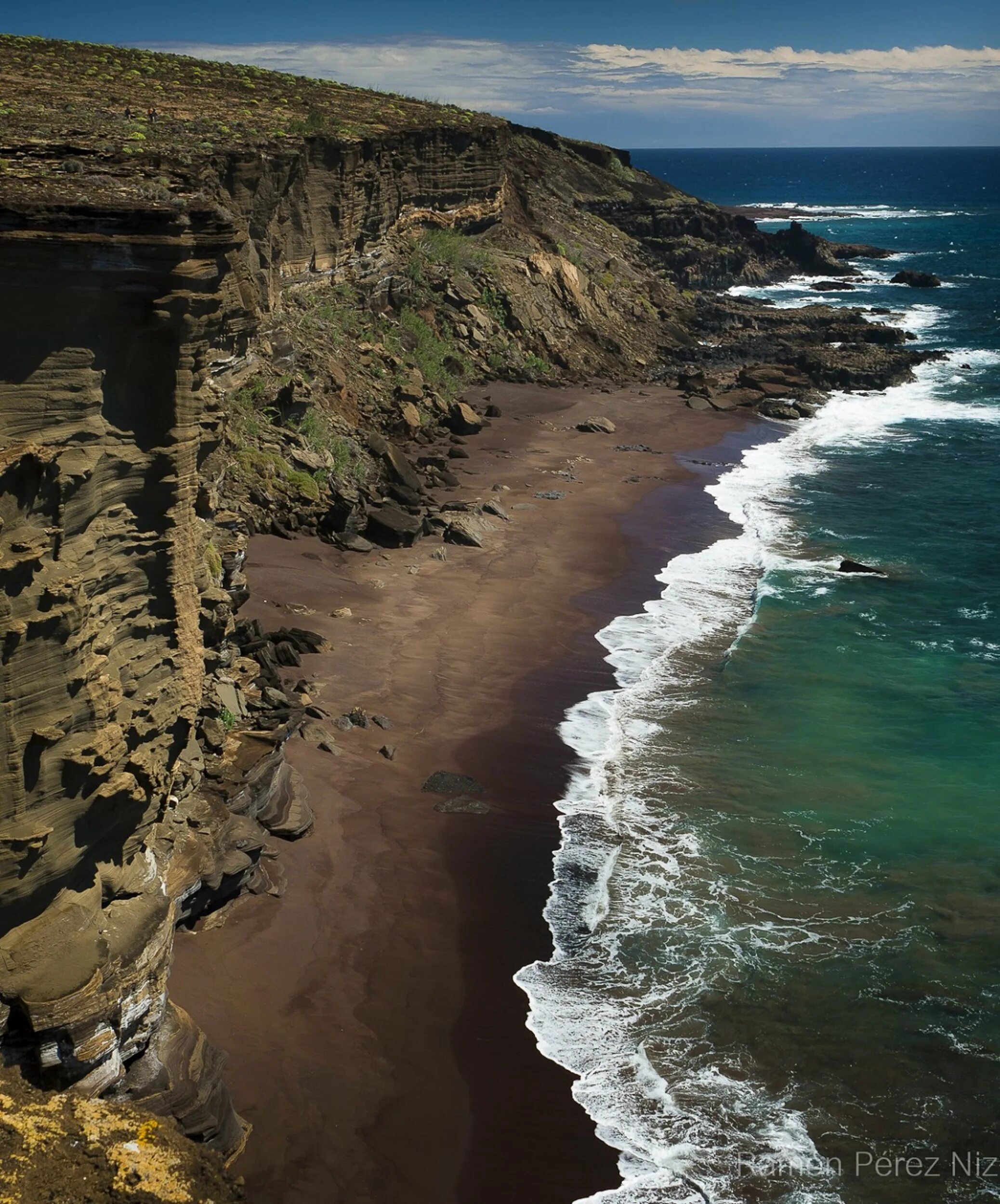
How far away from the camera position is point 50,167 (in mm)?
10922

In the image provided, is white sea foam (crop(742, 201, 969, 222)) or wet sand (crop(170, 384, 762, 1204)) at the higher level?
white sea foam (crop(742, 201, 969, 222))

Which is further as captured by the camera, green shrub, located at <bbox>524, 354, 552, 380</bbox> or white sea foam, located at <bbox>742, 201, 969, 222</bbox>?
white sea foam, located at <bbox>742, 201, 969, 222</bbox>

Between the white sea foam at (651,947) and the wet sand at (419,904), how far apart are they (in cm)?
34

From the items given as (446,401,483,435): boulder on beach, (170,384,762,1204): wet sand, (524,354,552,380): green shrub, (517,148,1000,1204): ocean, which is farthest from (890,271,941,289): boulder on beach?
(170,384,762,1204): wet sand

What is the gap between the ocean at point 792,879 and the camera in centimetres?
1318

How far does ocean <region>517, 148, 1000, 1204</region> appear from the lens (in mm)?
13180

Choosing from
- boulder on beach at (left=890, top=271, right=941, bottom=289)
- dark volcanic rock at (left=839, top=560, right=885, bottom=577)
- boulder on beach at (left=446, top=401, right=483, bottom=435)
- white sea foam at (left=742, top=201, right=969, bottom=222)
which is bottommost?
dark volcanic rock at (left=839, top=560, right=885, bottom=577)

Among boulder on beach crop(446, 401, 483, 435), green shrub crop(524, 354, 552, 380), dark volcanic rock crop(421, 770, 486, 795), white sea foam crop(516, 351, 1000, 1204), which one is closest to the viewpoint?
white sea foam crop(516, 351, 1000, 1204)

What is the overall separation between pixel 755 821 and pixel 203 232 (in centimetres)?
1229

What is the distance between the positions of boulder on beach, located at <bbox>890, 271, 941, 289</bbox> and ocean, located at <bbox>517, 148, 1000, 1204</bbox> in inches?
2029

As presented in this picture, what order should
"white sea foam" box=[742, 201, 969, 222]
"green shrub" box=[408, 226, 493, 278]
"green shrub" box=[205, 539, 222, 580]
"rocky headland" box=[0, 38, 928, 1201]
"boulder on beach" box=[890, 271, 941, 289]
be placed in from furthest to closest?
"white sea foam" box=[742, 201, 969, 222]
"boulder on beach" box=[890, 271, 941, 289]
"green shrub" box=[408, 226, 493, 278]
"green shrub" box=[205, 539, 222, 580]
"rocky headland" box=[0, 38, 928, 1201]

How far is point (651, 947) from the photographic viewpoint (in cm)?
1595

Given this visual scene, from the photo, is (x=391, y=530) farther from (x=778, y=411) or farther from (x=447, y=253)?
(x=778, y=411)

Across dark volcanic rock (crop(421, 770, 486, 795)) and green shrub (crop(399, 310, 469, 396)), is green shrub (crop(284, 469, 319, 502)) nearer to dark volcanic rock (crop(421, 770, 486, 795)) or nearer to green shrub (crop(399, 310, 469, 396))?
dark volcanic rock (crop(421, 770, 486, 795))
